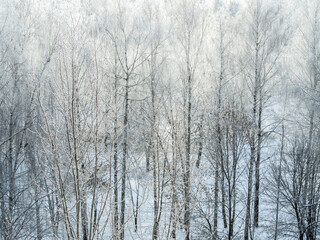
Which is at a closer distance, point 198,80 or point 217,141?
point 217,141

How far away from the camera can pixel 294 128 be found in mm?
14914

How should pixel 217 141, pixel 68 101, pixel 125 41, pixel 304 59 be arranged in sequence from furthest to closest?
pixel 304 59 < pixel 125 41 < pixel 217 141 < pixel 68 101

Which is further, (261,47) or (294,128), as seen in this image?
(294,128)

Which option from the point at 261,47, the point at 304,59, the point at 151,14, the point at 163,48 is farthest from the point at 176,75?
the point at 304,59

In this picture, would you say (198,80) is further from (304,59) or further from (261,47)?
(304,59)

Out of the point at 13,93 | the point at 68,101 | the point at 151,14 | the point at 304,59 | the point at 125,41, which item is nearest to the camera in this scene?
the point at 68,101

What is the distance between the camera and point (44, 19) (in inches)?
483

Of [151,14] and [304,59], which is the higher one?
[151,14]

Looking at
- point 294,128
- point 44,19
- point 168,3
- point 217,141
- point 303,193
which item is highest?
point 168,3

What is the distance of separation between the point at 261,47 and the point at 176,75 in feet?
14.2

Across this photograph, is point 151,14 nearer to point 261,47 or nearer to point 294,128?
point 261,47

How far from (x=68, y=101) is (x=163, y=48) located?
37.1 ft

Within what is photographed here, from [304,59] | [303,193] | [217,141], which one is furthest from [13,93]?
[304,59]

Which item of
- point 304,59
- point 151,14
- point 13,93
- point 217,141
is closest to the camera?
point 13,93
